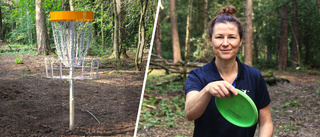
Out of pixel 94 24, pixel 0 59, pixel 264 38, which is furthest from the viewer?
pixel 264 38

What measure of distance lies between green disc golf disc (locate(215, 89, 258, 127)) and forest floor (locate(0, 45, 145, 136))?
1.44 meters

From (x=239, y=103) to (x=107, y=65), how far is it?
67.9 inches

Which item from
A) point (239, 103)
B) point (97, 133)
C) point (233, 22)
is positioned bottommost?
point (97, 133)

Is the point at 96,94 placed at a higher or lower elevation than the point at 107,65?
lower

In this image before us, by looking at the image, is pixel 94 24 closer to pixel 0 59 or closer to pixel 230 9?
pixel 0 59

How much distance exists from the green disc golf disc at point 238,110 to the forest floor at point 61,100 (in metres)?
1.44

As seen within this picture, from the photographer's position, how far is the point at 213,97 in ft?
4.90

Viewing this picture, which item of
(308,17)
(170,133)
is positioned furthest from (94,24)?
(308,17)

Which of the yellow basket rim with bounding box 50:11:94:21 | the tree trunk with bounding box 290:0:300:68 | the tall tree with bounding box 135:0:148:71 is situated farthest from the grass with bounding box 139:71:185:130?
the tree trunk with bounding box 290:0:300:68

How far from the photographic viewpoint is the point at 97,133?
101 inches

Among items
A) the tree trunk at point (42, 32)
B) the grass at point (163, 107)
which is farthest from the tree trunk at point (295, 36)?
the tree trunk at point (42, 32)

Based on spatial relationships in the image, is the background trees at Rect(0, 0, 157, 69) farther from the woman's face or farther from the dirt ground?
the woman's face

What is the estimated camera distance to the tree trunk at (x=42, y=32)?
235 cm

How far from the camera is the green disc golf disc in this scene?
131 cm
